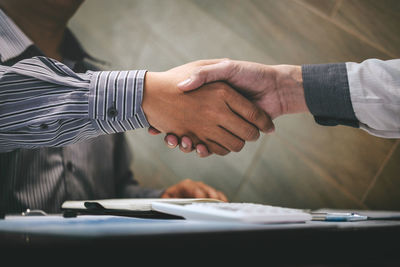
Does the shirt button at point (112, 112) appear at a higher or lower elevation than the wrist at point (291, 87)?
lower

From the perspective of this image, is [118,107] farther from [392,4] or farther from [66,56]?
[392,4]

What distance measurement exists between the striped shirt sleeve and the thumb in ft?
0.36

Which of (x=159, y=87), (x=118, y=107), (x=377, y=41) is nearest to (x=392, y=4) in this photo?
(x=377, y=41)

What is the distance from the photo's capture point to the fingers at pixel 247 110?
0.78 meters

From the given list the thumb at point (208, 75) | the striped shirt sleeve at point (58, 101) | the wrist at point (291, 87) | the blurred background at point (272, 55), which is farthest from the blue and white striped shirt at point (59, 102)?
the blurred background at point (272, 55)

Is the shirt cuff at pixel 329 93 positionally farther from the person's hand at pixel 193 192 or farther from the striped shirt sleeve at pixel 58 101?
the person's hand at pixel 193 192

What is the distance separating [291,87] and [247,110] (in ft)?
0.39

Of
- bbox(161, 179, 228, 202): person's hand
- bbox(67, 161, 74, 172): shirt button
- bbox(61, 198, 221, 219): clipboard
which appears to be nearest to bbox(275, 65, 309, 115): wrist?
bbox(61, 198, 221, 219): clipboard

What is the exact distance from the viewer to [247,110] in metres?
0.79

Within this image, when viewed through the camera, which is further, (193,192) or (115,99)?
(193,192)

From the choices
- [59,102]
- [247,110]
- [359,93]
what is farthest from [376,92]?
[59,102]

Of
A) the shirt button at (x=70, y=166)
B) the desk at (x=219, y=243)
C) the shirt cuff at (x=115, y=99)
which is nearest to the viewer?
the desk at (x=219, y=243)

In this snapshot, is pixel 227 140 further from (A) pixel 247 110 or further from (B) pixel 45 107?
(B) pixel 45 107

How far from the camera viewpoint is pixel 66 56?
1.11 meters
